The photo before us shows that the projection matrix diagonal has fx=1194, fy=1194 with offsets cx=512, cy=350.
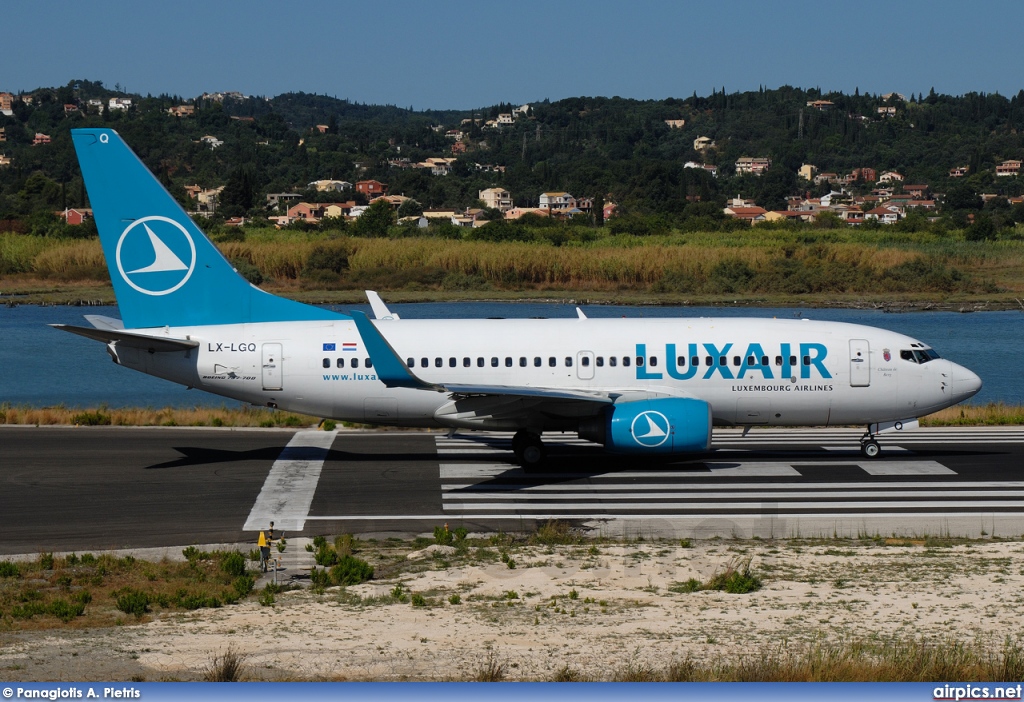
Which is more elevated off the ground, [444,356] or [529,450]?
[444,356]

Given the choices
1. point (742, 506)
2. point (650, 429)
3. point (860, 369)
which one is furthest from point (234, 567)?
point (860, 369)

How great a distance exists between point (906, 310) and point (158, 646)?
3115 inches

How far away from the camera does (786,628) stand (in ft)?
55.4

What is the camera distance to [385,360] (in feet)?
92.1

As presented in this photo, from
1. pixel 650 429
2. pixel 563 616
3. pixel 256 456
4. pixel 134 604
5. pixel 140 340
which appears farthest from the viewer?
pixel 256 456

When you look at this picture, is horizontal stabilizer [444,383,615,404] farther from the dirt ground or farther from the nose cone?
the nose cone

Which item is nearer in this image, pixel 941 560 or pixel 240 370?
pixel 941 560

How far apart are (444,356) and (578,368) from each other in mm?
3556

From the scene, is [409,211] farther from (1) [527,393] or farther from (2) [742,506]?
(2) [742,506]

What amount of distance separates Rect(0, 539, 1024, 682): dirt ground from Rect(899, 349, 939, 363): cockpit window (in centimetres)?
949

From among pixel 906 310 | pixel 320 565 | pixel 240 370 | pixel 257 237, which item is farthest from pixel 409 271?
pixel 320 565

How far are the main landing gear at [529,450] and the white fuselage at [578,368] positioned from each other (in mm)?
396

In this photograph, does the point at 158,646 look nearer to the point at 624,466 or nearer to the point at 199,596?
the point at 199,596

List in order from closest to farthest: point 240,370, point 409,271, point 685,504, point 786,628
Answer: point 786,628 < point 685,504 < point 240,370 < point 409,271
